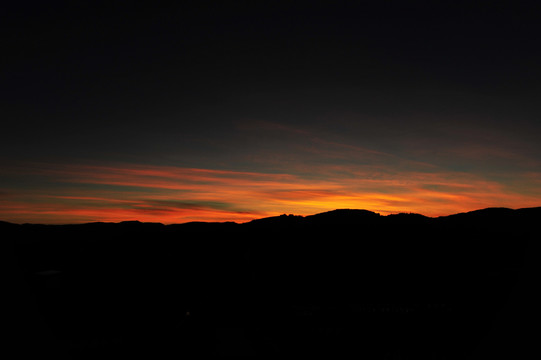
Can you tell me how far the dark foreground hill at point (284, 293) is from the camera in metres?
7.05

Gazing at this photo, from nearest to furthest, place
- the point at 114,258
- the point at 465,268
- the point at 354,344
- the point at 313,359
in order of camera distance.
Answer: the point at 313,359 → the point at 354,344 → the point at 465,268 → the point at 114,258

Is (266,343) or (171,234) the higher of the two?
(171,234)

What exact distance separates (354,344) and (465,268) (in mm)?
15394

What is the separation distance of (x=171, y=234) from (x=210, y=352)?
27.5m

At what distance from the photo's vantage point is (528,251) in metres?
6.12

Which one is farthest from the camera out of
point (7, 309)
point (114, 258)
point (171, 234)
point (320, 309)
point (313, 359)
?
point (171, 234)

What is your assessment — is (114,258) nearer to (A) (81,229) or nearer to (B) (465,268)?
(B) (465,268)

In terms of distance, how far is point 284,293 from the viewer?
19969 millimetres

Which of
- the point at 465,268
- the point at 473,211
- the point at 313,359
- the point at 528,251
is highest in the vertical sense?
the point at 473,211

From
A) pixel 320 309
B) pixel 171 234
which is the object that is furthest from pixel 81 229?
pixel 320 309

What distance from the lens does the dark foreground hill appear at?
7.05m

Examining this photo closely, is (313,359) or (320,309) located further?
(320,309)

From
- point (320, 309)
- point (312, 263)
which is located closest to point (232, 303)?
point (320, 309)

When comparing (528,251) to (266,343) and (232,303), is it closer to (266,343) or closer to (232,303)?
(266,343)
